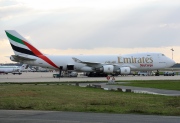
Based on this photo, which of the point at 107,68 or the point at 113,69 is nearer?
the point at 107,68

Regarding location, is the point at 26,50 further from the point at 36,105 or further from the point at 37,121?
the point at 37,121

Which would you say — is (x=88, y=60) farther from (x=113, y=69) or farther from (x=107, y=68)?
(x=113, y=69)

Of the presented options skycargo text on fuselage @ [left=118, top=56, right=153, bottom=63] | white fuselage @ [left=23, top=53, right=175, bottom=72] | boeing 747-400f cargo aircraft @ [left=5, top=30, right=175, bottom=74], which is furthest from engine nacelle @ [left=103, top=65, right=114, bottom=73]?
skycargo text on fuselage @ [left=118, top=56, right=153, bottom=63]

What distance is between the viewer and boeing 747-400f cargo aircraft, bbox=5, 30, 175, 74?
64875 mm

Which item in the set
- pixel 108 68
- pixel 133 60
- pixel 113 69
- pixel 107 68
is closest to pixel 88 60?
pixel 107 68

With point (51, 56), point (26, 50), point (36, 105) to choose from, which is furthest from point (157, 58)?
point (36, 105)

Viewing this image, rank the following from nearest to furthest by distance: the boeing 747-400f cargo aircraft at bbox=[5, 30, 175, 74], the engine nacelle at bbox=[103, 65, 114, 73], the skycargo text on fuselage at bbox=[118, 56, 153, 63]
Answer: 1. the engine nacelle at bbox=[103, 65, 114, 73]
2. the boeing 747-400f cargo aircraft at bbox=[5, 30, 175, 74]
3. the skycargo text on fuselage at bbox=[118, 56, 153, 63]

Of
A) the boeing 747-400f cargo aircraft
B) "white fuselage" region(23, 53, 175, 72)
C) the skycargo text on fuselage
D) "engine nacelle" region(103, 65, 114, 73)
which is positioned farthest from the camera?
the skycargo text on fuselage

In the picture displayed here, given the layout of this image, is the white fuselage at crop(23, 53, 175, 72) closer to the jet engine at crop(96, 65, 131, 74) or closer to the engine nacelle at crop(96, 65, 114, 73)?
the jet engine at crop(96, 65, 131, 74)

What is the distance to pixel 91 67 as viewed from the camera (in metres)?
67.2

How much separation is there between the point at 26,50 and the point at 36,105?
4599 centimetres

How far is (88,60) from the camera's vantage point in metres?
68.1

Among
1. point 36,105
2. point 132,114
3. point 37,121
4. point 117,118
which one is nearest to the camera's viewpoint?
point 37,121

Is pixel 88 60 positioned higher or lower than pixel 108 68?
higher
